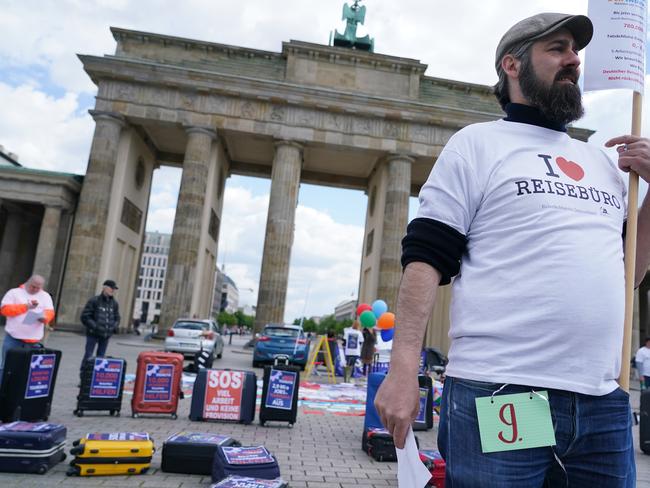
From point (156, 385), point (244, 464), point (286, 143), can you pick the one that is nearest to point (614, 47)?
point (244, 464)

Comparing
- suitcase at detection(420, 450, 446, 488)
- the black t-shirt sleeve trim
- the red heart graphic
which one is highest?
the red heart graphic

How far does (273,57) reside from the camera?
3123cm

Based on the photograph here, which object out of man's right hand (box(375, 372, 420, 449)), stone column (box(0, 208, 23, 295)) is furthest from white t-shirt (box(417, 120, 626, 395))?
stone column (box(0, 208, 23, 295))

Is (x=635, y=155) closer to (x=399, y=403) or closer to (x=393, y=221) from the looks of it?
(x=399, y=403)

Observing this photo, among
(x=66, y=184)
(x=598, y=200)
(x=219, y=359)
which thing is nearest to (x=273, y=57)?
(x=66, y=184)

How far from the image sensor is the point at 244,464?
4.38 metres

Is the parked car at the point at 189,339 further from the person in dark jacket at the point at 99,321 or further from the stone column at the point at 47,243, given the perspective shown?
the stone column at the point at 47,243

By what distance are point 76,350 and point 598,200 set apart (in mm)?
19677

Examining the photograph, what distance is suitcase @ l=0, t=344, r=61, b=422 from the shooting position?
644cm

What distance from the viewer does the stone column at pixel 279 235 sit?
28609mm

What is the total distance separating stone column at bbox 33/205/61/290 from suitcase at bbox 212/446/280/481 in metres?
26.6

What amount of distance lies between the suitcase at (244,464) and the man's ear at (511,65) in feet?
12.1

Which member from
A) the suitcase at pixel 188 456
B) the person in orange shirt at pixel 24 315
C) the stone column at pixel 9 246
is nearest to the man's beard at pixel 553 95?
the suitcase at pixel 188 456

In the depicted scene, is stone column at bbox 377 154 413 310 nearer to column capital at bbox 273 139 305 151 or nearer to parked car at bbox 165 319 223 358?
column capital at bbox 273 139 305 151
